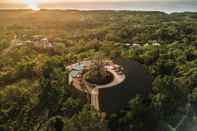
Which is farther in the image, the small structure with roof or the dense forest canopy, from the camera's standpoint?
the small structure with roof

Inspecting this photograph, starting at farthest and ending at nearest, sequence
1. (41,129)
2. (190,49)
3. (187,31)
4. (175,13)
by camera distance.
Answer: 1. (175,13)
2. (187,31)
3. (190,49)
4. (41,129)

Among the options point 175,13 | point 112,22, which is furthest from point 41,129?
point 175,13

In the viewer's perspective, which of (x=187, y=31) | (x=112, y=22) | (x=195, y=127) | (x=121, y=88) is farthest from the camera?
(x=112, y=22)

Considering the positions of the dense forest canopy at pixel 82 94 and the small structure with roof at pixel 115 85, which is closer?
the dense forest canopy at pixel 82 94

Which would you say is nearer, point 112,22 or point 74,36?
point 74,36

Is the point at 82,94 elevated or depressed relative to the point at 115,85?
depressed

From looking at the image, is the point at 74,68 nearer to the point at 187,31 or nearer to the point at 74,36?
the point at 74,36

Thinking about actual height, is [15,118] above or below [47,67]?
below
